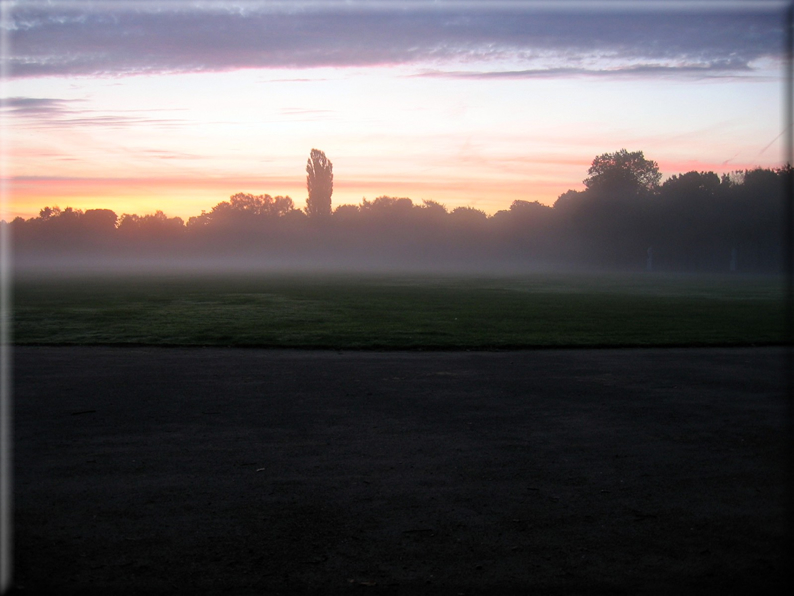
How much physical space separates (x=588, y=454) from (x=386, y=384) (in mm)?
3732

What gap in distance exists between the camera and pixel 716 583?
387 centimetres

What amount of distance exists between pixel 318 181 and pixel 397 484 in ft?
344

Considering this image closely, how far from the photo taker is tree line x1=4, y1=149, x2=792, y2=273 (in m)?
79.0

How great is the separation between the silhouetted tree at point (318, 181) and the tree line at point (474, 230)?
0.17 m

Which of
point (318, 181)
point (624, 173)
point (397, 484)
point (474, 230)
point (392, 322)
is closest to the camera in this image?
point (397, 484)

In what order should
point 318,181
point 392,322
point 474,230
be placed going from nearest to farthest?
point 392,322
point 318,181
point 474,230

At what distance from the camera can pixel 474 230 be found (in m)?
116

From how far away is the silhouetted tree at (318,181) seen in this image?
10644 centimetres

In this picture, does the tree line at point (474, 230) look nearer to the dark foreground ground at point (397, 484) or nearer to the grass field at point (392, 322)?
the grass field at point (392, 322)

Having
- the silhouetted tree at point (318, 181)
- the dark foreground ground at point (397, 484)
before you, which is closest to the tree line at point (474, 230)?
the silhouetted tree at point (318, 181)

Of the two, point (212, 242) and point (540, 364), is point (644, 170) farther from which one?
point (540, 364)

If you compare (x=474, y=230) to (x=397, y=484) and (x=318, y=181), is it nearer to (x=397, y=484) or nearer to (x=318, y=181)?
(x=318, y=181)

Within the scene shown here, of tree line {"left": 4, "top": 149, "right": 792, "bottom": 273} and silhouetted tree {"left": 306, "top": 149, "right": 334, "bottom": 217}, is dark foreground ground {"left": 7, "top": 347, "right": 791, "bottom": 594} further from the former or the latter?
silhouetted tree {"left": 306, "top": 149, "right": 334, "bottom": 217}

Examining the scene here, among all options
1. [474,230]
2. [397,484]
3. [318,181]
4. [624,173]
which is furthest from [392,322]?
[474,230]
